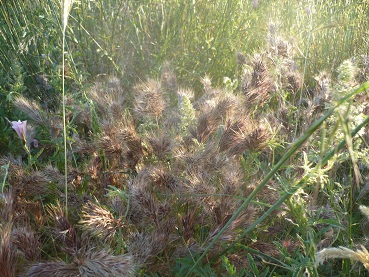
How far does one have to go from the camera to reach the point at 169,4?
3.30 meters

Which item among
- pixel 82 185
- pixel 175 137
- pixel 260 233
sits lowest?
pixel 260 233

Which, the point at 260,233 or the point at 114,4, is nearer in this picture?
the point at 260,233

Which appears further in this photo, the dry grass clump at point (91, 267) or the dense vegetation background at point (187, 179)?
the dense vegetation background at point (187, 179)

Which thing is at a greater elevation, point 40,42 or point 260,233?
point 40,42

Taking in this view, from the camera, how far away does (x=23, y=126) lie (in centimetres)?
184

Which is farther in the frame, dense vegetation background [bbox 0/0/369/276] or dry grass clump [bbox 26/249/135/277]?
dense vegetation background [bbox 0/0/369/276]

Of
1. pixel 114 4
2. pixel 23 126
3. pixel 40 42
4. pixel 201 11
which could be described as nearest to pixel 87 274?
pixel 23 126

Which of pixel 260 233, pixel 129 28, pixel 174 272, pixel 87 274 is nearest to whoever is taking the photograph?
pixel 87 274

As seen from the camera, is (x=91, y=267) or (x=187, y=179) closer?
(x=91, y=267)

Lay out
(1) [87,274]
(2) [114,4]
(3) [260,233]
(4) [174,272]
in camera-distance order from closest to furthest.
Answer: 1. (1) [87,274]
2. (4) [174,272]
3. (3) [260,233]
4. (2) [114,4]

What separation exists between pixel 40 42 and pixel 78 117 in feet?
2.73

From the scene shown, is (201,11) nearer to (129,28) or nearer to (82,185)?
(129,28)

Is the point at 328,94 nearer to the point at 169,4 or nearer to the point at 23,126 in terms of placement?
the point at 23,126

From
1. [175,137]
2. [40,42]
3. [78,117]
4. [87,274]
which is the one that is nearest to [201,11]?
[40,42]
